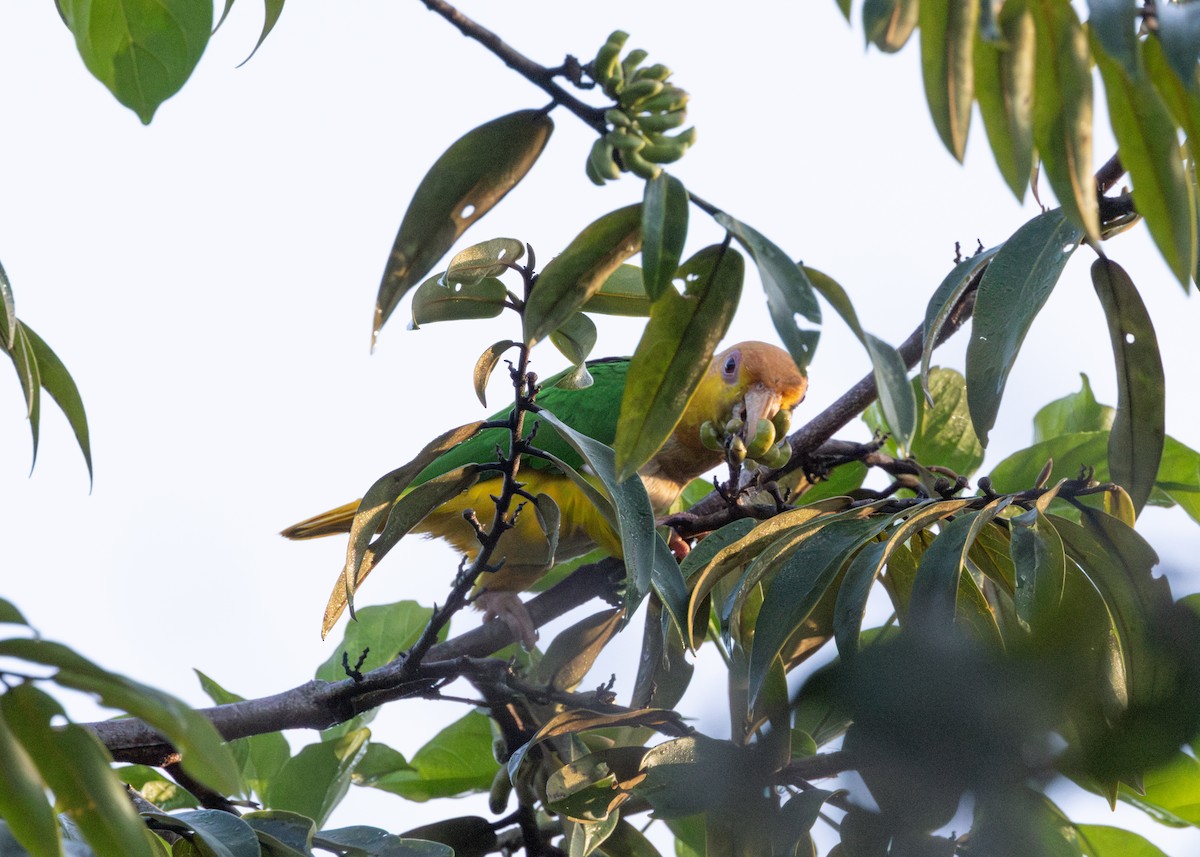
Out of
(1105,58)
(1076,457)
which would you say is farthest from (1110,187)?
(1105,58)

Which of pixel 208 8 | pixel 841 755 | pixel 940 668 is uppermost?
pixel 208 8

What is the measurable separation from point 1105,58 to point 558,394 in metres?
2.53

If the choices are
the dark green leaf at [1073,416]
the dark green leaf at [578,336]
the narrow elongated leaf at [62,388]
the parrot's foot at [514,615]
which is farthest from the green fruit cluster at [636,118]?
the dark green leaf at [1073,416]

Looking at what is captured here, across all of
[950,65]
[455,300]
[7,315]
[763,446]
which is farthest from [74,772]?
[763,446]

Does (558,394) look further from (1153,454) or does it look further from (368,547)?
(1153,454)

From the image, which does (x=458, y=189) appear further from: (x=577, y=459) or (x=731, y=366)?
(x=731, y=366)

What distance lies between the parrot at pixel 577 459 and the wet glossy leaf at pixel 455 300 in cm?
121

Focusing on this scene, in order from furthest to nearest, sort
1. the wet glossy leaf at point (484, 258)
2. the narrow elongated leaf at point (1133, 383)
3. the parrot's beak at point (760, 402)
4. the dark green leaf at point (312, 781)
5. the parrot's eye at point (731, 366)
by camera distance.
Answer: the parrot's eye at point (731, 366) → the parrot's beak at point (760, 402) → the dark green leaf at point (312, 781) → the narrow elongated leaf at point (1133, 383) → the wet glossy leaf at point (484, 258)

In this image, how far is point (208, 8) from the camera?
145cm

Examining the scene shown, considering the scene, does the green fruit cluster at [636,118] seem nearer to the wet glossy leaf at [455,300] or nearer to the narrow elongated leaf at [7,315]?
the wet glossy leaf at [455,300]

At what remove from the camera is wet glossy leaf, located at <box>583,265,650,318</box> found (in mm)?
1506

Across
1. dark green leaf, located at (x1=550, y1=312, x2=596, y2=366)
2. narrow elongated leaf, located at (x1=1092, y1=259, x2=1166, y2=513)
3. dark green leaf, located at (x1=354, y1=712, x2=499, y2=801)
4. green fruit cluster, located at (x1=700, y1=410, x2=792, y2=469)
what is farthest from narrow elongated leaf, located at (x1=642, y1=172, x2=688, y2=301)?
dark green leaf, located at (x1=354, y1=712, x2=499, y2=801)

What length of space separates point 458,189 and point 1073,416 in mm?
2208

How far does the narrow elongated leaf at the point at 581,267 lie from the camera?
1.12m
